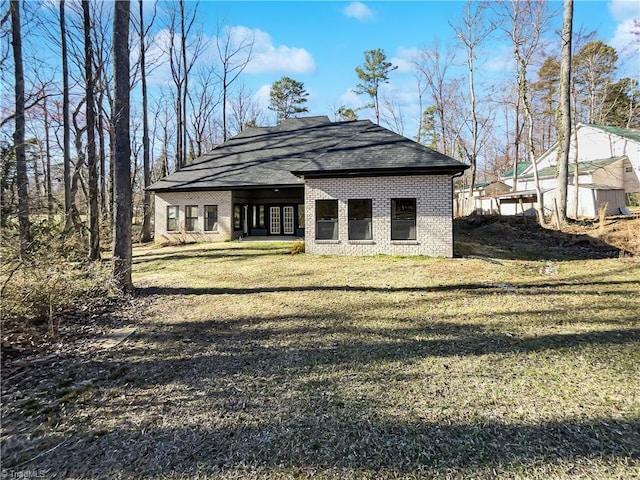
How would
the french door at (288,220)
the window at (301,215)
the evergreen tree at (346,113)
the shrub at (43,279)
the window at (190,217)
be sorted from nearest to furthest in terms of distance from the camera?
the shrub at (43,279) < the window at (190,217) < the window at (301,215) < the french door at (288,220) < the evergreen tree at (346,113)

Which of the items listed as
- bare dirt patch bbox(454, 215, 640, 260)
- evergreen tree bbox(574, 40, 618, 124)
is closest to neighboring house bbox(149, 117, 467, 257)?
bare dirt patch bbox(454, 215, 640, 260)

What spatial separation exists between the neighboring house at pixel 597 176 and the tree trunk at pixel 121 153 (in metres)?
25.5

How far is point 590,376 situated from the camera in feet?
12.2

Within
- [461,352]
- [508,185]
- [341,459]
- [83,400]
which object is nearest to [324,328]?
[461,352]

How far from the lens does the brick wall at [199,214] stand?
57.7 ft

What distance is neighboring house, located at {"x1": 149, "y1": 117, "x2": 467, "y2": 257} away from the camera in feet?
39.4

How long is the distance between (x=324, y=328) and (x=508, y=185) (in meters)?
37.3

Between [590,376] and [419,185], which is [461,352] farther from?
[419,185]

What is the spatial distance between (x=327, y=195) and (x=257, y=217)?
296 inches

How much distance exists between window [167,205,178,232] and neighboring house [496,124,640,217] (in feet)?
78.6

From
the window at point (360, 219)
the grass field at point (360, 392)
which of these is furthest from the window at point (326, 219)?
the grass field at point (360, 392)

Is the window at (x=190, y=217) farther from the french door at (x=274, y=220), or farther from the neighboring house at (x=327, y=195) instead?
the french door at (x=274, y=220)

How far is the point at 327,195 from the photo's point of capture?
1277 centimetres

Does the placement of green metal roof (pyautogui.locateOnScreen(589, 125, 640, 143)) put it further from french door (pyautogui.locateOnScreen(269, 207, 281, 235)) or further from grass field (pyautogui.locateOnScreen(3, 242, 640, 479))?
french door (pyautogui.locateOnScreen(269, 207, 281, 235))
